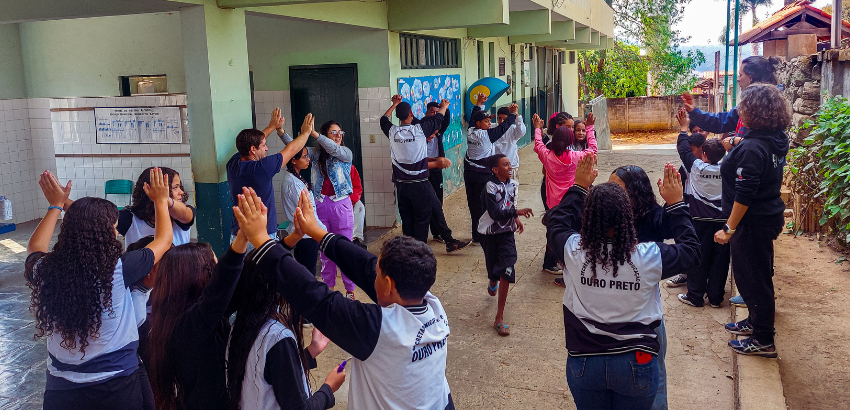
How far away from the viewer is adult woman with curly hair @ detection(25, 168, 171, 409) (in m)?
2.81

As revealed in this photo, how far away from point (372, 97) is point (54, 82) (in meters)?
4.63

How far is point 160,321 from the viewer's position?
2703mm

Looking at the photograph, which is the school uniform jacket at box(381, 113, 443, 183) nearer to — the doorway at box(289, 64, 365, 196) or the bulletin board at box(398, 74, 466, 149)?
the doorway at box(289, 64, 365, 196)

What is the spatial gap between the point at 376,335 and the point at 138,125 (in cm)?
607

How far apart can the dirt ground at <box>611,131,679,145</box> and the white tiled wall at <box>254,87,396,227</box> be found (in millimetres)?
15673

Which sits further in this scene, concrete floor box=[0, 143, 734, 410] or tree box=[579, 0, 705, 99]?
tree box=[579, 0, 705, 99]

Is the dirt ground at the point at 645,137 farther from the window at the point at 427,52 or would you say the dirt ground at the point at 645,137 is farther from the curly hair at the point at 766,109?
the curly hair at the point at 766,109

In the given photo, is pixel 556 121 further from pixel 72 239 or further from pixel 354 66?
pixel 72 239

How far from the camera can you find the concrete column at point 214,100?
5855mm

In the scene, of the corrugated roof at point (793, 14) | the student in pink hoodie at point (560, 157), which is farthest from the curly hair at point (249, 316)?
the corrugated roof at point (793, 14)

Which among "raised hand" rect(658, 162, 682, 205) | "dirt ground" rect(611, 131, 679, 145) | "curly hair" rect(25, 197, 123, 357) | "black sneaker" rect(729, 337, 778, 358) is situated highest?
"raised hand" rect(658, 162, 682, 205)

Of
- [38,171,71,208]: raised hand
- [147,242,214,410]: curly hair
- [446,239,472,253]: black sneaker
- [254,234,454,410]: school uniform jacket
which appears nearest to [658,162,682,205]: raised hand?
[254,234,454,410]: school uniform jacket

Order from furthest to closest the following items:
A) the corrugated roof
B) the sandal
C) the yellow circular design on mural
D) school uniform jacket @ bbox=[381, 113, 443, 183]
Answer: the corrugated roof → the yellow circular design on mural → school uniform jacket @ bbox=[381, 113, 443, 183] → the sandal

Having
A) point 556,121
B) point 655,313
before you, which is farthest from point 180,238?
point 556,121
